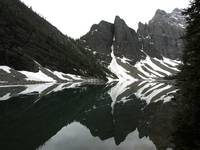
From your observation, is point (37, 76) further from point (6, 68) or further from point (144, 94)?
point (144, 94)

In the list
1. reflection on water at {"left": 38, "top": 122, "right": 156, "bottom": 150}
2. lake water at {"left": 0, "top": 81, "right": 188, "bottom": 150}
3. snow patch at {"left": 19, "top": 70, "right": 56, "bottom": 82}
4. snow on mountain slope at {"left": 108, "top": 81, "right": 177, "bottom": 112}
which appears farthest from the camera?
snow patch at {"left": 19, "top": 70, "right": 56, "bottom": 82}

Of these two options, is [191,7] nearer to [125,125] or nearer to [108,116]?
[125,125]

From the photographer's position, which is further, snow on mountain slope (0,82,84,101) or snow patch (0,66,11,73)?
snow patch (0,66,11,73)

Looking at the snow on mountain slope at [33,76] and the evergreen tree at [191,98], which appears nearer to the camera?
the evergreen tree at [191,98]

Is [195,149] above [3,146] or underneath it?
above

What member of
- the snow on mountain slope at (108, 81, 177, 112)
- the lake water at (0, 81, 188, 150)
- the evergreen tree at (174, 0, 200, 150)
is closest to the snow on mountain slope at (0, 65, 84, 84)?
the snow on mountain slope at (108, 81, 177, 112)

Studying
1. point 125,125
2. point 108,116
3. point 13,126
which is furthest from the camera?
point 108,116

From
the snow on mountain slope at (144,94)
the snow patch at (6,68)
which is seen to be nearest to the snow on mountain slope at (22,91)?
the snow on mountain slope at (144,94)

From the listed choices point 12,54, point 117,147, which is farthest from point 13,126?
point 12,54

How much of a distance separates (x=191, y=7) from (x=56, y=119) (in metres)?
27.6

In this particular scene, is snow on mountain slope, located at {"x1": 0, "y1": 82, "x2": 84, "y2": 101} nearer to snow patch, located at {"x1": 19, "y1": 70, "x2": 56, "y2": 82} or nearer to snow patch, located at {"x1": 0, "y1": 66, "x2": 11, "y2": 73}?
snow patch, located at {"x1": 0, "y1": 66, "x2": 11, "y2": 73}

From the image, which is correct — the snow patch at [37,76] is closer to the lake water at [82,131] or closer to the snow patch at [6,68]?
the snow patch at [6,68]

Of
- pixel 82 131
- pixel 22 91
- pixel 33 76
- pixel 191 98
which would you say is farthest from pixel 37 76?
pixel 191 98

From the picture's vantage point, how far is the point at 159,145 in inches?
1133
